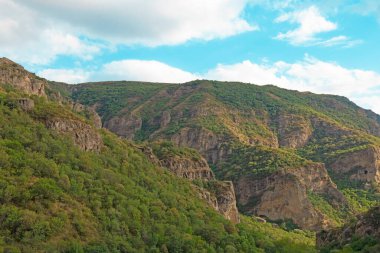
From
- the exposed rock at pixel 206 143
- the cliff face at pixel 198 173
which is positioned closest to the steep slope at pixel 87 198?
the cliff face at pixel 198 173

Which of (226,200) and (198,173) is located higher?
(198,173)

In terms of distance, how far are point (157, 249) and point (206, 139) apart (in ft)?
401

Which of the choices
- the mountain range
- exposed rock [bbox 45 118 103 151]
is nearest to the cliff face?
the mountain range

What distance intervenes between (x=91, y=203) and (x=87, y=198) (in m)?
1.19

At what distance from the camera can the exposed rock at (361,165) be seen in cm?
17912

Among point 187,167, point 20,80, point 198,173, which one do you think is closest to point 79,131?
point 20,80

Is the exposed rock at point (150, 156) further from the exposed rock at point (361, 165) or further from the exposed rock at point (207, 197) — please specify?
the exposed rock at point (361, 165)

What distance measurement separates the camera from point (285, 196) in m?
149

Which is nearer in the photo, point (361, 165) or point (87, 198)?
point (87, 198)

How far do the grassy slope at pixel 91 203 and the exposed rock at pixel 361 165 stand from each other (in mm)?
87404

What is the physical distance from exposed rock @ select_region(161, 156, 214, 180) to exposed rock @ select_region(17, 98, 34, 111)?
40339mm

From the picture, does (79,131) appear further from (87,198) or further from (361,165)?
(361,165)

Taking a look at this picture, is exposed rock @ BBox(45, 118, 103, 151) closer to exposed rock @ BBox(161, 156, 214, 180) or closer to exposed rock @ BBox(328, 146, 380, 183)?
exposed rock @ BBox(161, 156, 214, 180)

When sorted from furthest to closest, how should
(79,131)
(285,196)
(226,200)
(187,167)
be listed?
(285,196) → (187,167) → (226,200) → (79,131)
